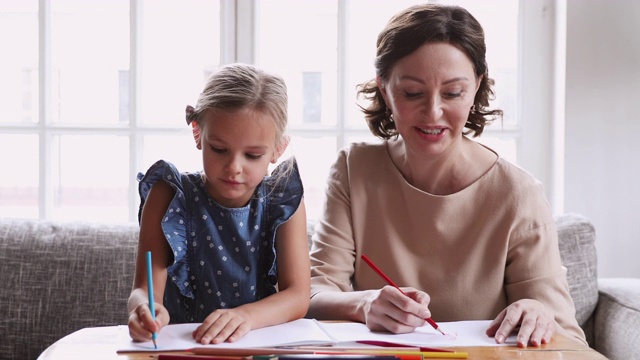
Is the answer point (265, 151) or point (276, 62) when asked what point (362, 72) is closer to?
point (276, 62)

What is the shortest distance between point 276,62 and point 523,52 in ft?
2.76

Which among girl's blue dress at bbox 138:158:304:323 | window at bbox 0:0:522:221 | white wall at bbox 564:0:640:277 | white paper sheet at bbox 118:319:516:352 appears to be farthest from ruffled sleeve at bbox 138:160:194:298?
white wall at bbox 564:0:640:277

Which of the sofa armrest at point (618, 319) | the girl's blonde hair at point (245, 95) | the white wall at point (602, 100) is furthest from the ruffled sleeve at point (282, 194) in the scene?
Result: the white wall at point (602, 100)

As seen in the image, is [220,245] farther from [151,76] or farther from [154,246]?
[151,76]

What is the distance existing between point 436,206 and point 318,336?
1.99 ft

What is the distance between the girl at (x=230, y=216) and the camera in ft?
5.04

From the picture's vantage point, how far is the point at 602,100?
107 inches

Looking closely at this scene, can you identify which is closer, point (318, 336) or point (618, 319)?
point (318, 336)

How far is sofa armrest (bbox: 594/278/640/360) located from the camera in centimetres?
211

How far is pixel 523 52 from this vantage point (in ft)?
9.45

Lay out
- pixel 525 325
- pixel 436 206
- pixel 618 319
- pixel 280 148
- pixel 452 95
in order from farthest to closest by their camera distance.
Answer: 1. pixel 618 319
2. pixel 436 206
3. pixel 452 95
4. pixel 280 148
5. pixel 525 325

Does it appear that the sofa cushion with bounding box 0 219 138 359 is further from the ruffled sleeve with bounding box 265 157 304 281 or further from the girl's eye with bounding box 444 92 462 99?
the girl's eye with bounding box 444 92 462 99

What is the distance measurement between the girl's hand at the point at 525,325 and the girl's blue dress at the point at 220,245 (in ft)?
1.52

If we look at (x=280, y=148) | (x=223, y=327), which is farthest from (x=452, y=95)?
(x=223, y=327)
